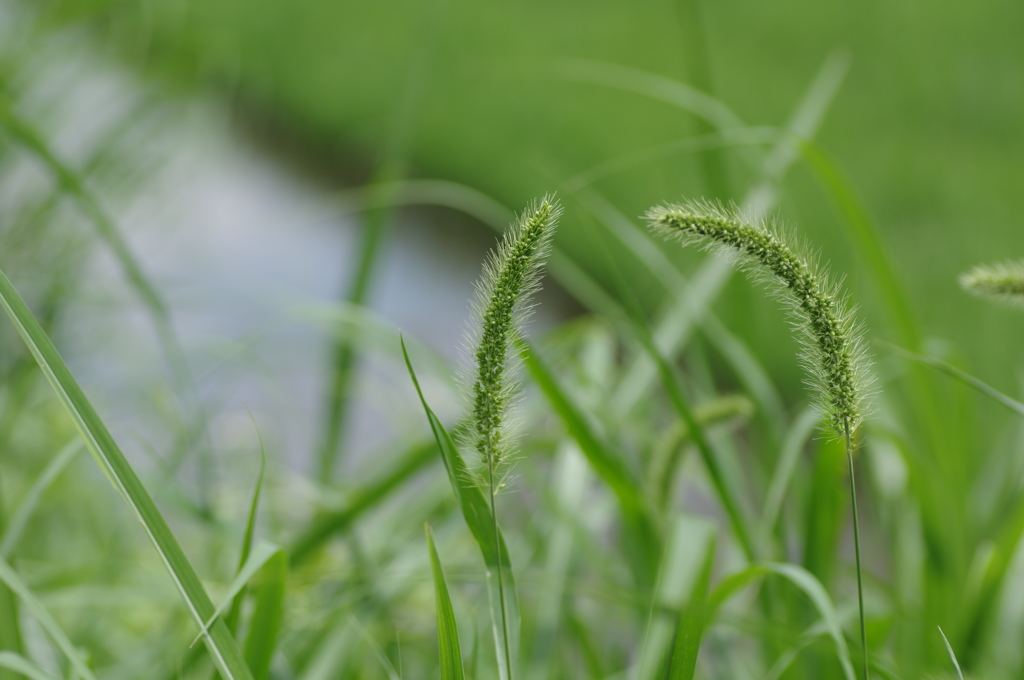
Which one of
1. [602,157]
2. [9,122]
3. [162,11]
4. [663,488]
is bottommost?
[663,488]

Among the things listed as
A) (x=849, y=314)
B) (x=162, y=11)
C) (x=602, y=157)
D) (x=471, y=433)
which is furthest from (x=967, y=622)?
(x=162, y=11)

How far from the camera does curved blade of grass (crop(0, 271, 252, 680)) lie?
44 cm

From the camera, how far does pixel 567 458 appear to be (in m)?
0.94

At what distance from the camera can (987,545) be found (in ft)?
3.05

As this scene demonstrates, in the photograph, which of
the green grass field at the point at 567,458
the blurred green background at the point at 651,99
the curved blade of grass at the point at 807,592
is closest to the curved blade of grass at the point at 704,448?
the green grass field at the point at 567,458

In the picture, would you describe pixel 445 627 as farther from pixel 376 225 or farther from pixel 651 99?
pixel 651 99

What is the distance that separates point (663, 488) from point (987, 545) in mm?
482

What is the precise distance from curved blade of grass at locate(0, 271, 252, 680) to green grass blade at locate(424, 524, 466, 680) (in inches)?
4.5

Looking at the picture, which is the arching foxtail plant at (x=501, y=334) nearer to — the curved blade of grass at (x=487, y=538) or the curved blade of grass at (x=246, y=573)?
the curved blade of grass at (x=487, y=538)

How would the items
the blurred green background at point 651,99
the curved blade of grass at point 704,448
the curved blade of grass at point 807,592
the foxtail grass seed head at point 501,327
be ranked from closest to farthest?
the foxtail grass seed head at point 501,327 → the curved blade of grass at point 807,592 → the curved blade of grass at point 704,448 → the blurred green background at point 651,99

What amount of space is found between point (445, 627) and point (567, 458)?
51 cm

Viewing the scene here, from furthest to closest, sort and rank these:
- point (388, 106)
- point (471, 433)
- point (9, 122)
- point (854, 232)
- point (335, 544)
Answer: point (388, 106), point (335, 544), point (854, 232), point (9, 122), point (471, 433)

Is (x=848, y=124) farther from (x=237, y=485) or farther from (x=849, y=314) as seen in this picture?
(x=849, y=314)

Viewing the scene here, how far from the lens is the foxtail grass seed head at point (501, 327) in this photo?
1.22 ft
